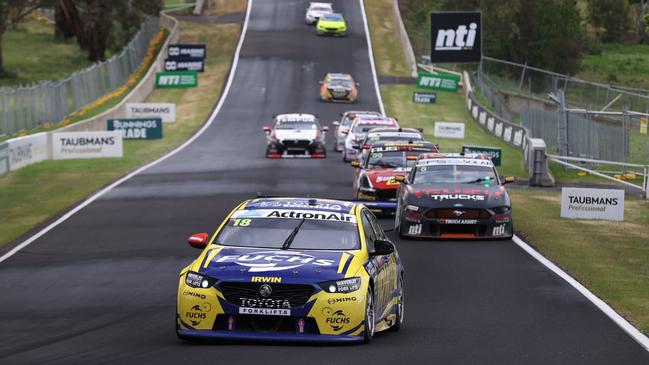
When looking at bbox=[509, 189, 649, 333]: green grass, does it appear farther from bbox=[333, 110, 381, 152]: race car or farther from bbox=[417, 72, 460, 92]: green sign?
bbox=[417, 72, 460, 92]: green sign

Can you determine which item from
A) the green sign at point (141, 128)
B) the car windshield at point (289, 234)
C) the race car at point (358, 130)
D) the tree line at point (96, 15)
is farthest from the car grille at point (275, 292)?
the tree line at point (96, 15)

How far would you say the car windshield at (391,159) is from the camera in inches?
1116

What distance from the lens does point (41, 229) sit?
25.8m

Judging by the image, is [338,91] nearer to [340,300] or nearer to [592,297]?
[592,297]

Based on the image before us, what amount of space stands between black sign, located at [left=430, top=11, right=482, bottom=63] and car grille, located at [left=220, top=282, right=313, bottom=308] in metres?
65.2

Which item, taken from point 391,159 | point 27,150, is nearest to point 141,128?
point 27,150

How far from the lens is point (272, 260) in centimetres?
1254

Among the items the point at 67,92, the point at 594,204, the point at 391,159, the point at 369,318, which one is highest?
the point at 67,92

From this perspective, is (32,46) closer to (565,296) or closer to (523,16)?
(523,16)

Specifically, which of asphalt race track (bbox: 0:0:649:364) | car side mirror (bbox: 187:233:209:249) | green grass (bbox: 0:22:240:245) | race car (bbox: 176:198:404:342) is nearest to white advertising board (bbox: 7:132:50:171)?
green grass (bbox: 0:22:240:245)

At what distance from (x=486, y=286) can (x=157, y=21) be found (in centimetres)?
7656

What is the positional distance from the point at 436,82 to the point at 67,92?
26.2 meters

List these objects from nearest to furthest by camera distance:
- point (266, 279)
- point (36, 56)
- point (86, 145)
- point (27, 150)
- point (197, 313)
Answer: point (266, 279)
point (197, 313)
point (27, 150)
point (86, 145)
point (36, 56)

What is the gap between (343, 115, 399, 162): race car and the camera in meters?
43.8
